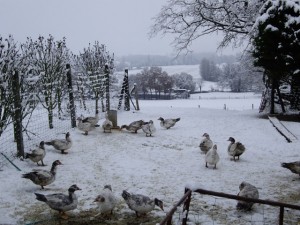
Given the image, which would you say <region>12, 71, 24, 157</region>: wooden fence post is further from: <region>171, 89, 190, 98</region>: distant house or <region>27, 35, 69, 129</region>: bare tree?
<region>171, 89, 190, 98</region>: distant house

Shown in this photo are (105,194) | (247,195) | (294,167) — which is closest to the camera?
(105,194)

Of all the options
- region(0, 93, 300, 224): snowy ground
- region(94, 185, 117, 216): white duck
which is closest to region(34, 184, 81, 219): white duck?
region(0, 93, 300, 224): snowy ground

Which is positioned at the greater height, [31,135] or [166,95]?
[166,95]

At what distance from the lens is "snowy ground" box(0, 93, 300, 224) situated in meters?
6.34

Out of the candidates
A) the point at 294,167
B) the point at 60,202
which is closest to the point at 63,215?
the point at 60,202

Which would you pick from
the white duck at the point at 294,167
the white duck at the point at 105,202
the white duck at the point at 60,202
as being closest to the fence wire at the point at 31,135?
the white duck at the point at 60,202

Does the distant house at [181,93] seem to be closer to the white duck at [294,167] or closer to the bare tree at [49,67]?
the bare tree at [49,67]

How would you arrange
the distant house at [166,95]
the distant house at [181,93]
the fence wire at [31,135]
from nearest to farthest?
1. the fence wire at [31,135]
2. the distant house at [166,95]
3. the distant house at [181,93]

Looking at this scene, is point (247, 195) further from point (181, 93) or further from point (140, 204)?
point (181, 93)

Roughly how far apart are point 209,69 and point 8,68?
422 ft

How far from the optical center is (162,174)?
8.71 metres

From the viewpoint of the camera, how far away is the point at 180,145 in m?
11.8

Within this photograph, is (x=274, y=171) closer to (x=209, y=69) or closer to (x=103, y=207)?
(x=103, y=207)

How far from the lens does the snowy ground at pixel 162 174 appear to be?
634 cm
